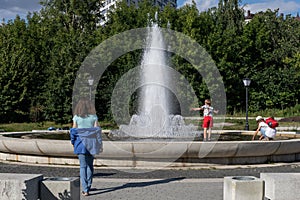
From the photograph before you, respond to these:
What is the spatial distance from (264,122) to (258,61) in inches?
1286

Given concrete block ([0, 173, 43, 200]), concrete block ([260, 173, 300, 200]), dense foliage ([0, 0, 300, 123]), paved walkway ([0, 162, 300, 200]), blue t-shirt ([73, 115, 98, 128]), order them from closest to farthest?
concrete block ([0, 173, 43, 200]) → concrete block ([260, 173, 300, 200]) → paved walkway ([0, 162, 300, 200]) → blue t-shirt ([73, 115, 98, 128]) → dense foliage ([0, 0, 300, 123])

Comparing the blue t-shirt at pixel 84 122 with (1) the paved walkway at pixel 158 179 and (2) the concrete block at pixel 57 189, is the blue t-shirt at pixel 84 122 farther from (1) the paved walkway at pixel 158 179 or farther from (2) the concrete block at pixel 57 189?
(2) the concrete block at pixel 57 189

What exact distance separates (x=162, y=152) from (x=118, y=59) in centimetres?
2702

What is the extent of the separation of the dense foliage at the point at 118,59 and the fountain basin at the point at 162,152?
22.5m

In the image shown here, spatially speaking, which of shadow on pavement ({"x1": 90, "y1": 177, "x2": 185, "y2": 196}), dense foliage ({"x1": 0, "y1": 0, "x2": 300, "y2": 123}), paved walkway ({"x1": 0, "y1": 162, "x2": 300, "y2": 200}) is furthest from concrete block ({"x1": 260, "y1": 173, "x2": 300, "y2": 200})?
dense foliage ({"x1": 0, "y1": 0, "x2": 300, "y2": 123})

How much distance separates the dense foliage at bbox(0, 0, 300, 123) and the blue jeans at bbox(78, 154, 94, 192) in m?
25.9

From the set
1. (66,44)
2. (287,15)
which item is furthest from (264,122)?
(287,15)

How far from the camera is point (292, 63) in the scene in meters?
44.4


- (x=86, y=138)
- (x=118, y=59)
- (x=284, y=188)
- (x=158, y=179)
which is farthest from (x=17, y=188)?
(x=118, y=59)

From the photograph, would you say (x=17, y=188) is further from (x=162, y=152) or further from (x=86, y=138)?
(x=162, y=152)

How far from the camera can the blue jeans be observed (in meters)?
7.84

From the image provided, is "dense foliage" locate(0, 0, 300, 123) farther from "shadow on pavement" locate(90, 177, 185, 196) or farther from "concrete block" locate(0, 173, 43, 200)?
"concrete block" locate(0, 173, 43, 200)

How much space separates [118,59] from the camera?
1448 inches

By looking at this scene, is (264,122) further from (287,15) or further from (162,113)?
(287,15)
